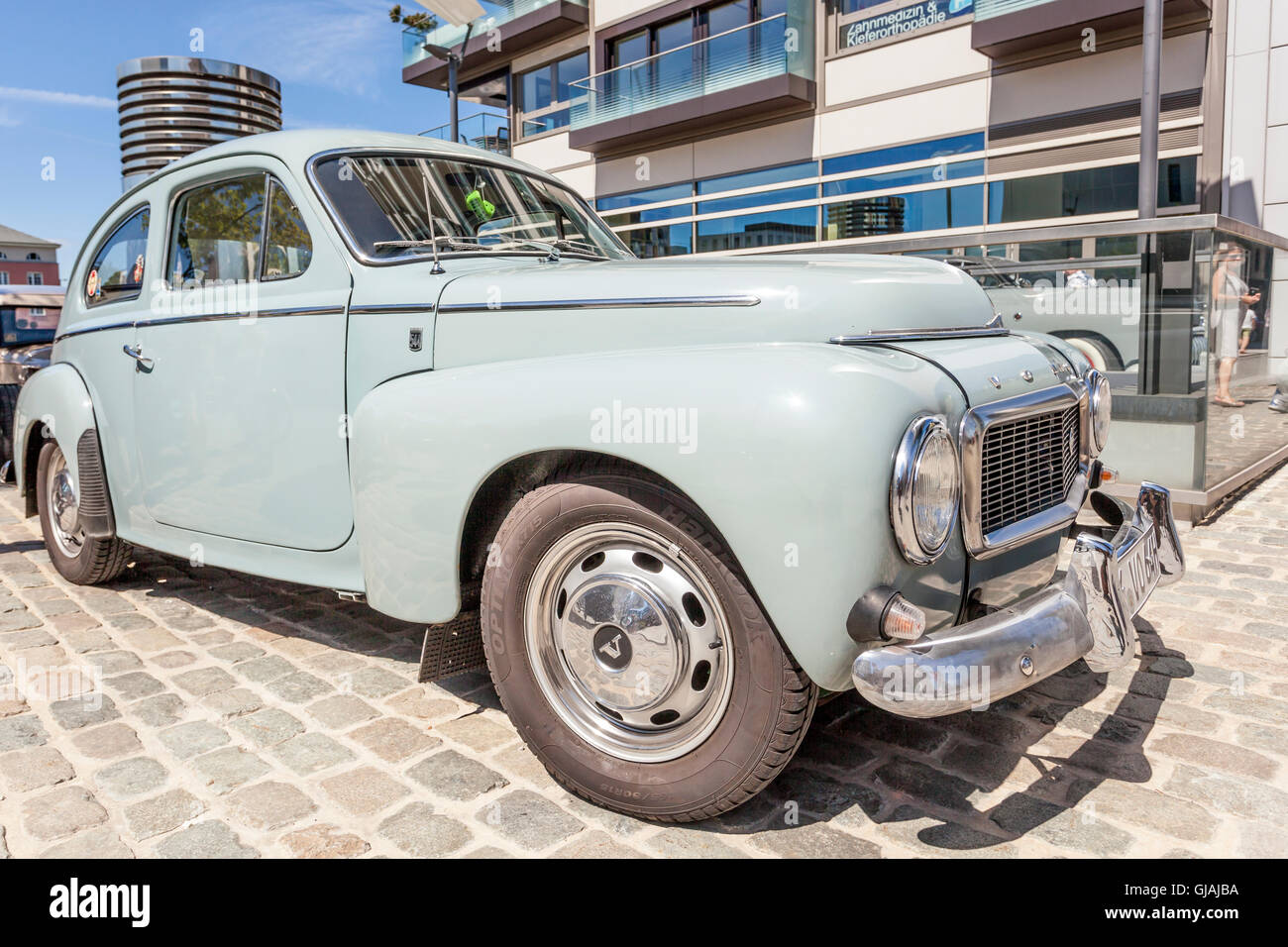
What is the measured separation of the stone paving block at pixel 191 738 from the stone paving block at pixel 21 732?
374 mm

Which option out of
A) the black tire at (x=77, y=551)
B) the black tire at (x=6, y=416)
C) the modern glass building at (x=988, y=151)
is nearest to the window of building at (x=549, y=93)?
the modern glass building at (x=988, y=151)

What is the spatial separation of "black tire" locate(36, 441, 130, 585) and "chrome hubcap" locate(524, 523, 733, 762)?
288cm

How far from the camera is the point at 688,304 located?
2.49 meters

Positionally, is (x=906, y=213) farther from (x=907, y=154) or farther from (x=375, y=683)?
(x=375, y=683)

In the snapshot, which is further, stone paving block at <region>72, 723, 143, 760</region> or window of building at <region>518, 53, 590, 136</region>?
window of building at <region>518, 53, 590, 136</region>

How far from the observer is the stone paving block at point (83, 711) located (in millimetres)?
3027

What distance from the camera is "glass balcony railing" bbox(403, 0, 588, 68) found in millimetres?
21516

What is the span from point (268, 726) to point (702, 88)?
56.2 ft

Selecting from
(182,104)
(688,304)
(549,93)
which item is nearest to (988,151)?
(549,93)

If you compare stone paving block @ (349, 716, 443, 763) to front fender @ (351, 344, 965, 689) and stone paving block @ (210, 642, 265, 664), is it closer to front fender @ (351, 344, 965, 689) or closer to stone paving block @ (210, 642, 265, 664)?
front fender @ (351, 344, 965, 689)

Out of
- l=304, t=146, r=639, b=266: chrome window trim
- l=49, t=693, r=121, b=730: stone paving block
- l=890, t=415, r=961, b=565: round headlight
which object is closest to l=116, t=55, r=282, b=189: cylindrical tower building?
l=304, t=146, r=639, b=266: chrome window trim

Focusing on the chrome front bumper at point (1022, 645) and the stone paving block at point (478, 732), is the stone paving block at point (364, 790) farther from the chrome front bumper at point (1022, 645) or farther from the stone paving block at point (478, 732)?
the chrome front bumper at point (1022, 645)

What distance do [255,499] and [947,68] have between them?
574 inches
